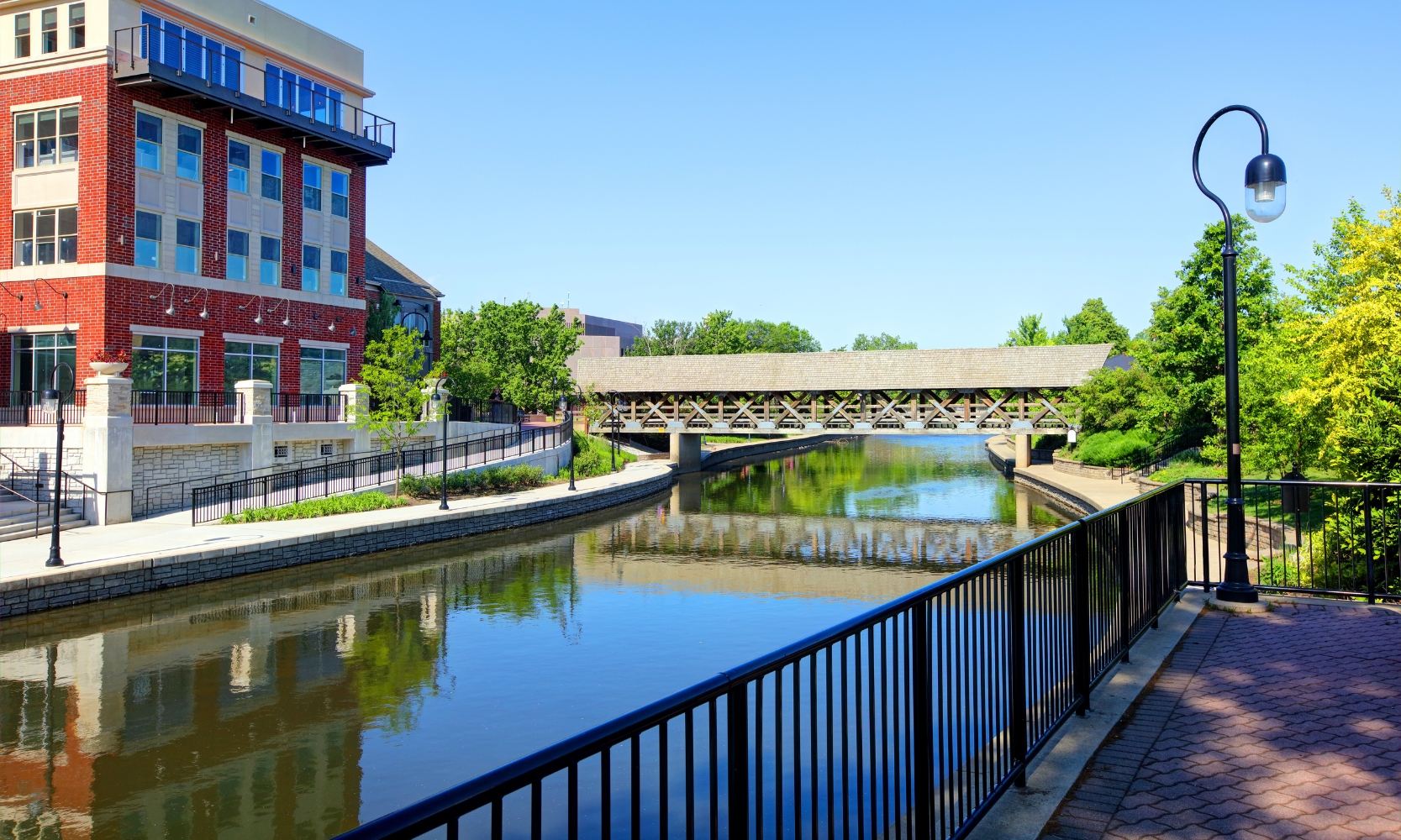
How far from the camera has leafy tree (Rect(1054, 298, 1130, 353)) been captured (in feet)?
288

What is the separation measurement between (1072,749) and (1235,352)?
5873 millimetres

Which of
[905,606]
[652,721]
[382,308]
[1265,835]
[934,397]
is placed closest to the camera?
[652,721]

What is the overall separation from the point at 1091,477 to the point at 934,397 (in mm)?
8577

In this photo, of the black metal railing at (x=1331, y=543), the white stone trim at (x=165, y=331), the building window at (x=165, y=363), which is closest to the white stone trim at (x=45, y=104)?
the white stone trim at (x=165, y=331)

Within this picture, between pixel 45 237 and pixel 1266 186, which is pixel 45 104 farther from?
pixel 1266 186

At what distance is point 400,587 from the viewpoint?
741 inches

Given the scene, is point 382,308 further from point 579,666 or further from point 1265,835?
Answer: point 1265,835

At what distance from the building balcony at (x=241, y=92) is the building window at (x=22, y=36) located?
3.00 meters

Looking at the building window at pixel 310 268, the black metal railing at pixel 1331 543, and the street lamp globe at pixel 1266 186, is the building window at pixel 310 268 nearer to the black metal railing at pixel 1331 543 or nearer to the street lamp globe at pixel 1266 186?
the black metal railing at pixel 1331 543

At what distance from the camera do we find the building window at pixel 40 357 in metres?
26.3

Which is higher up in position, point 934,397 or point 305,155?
point 305,155

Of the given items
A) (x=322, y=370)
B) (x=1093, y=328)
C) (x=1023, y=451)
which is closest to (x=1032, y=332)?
(x=1093, y=328)

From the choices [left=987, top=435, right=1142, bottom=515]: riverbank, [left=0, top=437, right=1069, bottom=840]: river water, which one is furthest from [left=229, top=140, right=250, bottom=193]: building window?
[left=987, top=435, right=1142, bottom=515]: riverbank

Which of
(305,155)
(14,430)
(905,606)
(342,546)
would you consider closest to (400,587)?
(342,546)
